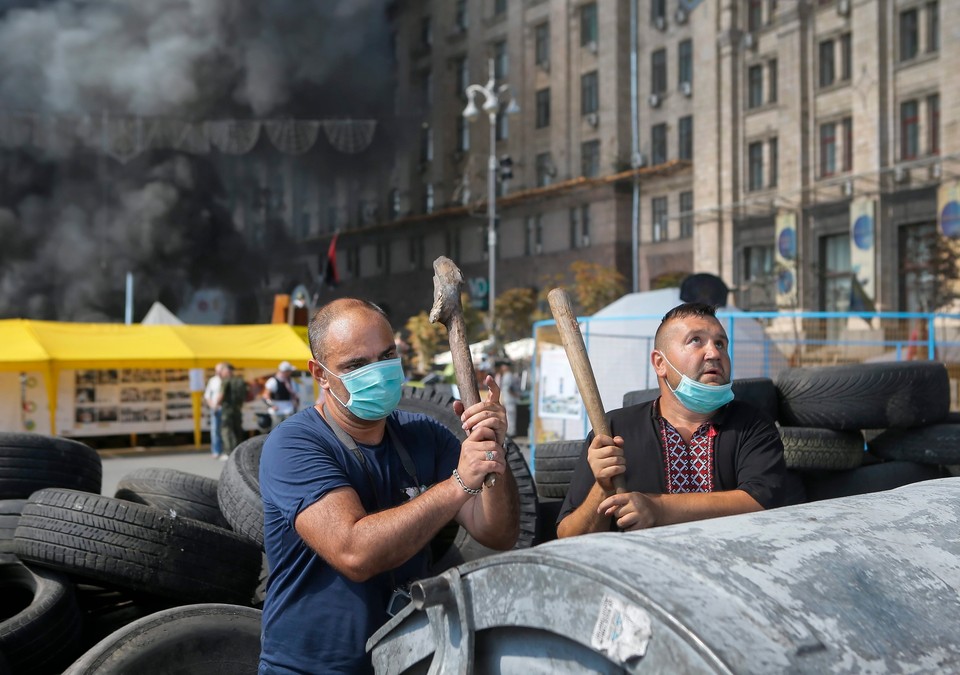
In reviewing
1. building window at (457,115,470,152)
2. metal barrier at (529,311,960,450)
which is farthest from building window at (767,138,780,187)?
metal barrier at (529,311,960,450)

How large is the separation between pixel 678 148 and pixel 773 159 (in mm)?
6732

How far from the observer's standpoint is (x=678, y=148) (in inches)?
1708

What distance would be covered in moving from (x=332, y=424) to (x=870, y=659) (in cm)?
144

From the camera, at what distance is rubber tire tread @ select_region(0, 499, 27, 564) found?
194 inches

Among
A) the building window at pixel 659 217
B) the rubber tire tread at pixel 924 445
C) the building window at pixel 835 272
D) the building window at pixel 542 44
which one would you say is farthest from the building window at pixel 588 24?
the rubber tire tread at pixel 924 445

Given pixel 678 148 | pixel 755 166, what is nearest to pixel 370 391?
pixel 755 166

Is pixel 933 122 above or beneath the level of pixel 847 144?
above

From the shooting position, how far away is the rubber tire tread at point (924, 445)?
17.5ft

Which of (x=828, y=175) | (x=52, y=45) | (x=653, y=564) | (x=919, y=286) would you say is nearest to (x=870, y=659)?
(x=653, y=564)

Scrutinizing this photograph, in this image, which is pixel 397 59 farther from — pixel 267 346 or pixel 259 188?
pixel 267 346

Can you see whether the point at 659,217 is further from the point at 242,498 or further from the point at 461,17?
the point at 242,498

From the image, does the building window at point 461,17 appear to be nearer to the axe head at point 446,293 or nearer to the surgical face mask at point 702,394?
the surgical face mask at point 702,394

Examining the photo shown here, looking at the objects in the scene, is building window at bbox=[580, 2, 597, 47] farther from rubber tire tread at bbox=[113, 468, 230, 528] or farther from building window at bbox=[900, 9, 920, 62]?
rubber tire tread at bbox=[113, 468, 230, 528]

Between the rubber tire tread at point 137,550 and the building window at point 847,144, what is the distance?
112 feet
